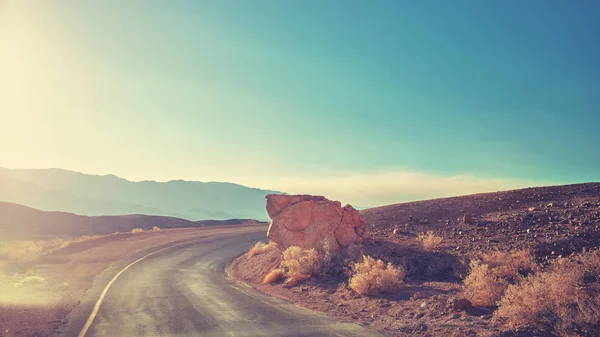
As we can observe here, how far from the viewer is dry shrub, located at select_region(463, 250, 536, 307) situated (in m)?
11.4

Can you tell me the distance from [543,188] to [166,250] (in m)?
30.3

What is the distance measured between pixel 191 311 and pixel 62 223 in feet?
215

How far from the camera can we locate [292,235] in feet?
72.5

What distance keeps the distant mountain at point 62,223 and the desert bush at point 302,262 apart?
47.7m

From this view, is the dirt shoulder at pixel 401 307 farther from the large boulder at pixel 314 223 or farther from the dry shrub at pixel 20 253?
the dry shrub at pixel 20 253

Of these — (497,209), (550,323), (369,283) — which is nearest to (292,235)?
(369,283)

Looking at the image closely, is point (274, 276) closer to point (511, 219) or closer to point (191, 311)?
point (191, 311)

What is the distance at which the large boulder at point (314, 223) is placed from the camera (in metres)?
21.3

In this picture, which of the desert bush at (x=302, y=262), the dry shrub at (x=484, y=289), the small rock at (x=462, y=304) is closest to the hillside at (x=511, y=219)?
the dry shrub at (x=484, y=289)

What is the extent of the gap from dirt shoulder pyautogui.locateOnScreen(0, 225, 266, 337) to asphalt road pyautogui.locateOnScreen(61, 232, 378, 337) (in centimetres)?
84

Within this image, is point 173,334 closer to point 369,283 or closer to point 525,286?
point 369,283

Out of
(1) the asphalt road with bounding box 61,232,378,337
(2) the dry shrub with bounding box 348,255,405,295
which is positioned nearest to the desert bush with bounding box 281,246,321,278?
(1) the asphalt road with bounding box 61,232,378,337

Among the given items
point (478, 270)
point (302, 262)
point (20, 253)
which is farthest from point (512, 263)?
point (20, 253)

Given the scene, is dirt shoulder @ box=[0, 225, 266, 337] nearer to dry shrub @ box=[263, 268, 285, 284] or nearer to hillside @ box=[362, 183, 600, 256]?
dry shrub @ box=[263, 268, 285, 284]
